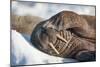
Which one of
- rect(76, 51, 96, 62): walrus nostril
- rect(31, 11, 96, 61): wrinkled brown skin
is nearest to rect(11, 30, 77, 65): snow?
rect(31, 11, 96, 61): wrinkled brown skin

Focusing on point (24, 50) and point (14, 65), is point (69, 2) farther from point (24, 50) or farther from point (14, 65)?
point (14, 65)

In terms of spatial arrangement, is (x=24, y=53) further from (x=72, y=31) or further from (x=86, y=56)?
(x=86, y=56)

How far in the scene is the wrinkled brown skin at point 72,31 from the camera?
2.22 metres

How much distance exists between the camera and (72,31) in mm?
2357

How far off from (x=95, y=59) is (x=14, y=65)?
1.11 meters

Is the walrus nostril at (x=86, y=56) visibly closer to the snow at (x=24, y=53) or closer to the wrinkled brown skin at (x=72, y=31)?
the wrinkled brown skin at (x=72, y=31)

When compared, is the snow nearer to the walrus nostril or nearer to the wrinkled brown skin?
the wrinkled brown skin

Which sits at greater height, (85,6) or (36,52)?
(85,6)

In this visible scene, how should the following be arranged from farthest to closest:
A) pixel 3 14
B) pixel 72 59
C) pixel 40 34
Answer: pixel 72 59, pixel 40 34, pixel 3 14

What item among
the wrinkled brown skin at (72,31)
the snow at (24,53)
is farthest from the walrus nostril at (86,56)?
the snow at (24,53)

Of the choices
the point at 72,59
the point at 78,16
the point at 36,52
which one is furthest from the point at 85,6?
the point at 36,52

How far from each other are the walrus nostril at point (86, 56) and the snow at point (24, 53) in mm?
414

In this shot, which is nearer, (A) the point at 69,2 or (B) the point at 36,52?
(B) the point at 36,52

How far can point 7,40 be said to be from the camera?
209 centimetres
